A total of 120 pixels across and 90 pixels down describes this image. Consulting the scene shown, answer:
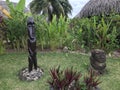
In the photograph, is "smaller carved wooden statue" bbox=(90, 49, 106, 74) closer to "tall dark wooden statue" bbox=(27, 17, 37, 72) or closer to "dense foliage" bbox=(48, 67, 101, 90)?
"dense foliage" bbox=(48, 67, 101, 90)

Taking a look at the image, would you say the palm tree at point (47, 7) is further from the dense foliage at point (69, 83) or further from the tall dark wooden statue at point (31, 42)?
the dense foliage at point (69, 83)

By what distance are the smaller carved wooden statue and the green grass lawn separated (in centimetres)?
21

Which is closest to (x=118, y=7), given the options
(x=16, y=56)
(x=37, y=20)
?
(x=37, y=20)

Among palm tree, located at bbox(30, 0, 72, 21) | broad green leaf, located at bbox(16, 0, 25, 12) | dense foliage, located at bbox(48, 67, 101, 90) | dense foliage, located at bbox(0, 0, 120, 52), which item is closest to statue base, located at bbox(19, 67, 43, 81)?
dense foliage, located at bbox(48, 67, 101, 90)

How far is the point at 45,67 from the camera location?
7625 millimetres

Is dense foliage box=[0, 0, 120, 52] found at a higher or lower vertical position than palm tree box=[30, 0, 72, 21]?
lower

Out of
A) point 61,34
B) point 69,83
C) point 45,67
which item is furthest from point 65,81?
point 61,34

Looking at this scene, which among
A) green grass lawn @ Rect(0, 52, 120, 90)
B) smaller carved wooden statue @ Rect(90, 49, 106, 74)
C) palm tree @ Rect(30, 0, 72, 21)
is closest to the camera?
green grass lawn @ Rect(0, 52, 120, 90)

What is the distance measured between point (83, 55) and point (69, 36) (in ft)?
3.07

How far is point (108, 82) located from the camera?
6793 millimetres

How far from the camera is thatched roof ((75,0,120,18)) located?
10805mm

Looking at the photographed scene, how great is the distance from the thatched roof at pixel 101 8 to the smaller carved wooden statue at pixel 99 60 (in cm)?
382

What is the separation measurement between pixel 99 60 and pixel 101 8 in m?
4.45

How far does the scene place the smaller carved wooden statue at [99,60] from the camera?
712cm
